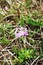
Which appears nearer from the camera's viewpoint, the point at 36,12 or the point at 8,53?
the point at 8,53

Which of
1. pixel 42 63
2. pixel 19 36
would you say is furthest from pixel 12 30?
pixel 42 63

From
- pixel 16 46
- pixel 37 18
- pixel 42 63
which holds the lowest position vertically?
pixel 42 63

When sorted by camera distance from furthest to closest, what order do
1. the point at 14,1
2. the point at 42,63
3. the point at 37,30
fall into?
1. the point at 14,1
2. the point at 37,30
3. the point at 42,63

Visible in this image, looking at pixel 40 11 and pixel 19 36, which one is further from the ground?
pixel 40 11

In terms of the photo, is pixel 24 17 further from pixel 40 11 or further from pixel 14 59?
pixel 14 59

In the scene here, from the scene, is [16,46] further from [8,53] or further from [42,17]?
[42,17]

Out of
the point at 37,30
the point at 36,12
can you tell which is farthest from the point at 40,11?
the point at 37,30

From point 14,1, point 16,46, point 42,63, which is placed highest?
point 14,1

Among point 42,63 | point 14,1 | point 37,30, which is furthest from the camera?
point 14,1

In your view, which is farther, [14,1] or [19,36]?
[14,1]

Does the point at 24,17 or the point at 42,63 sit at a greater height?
the point at 24,17
